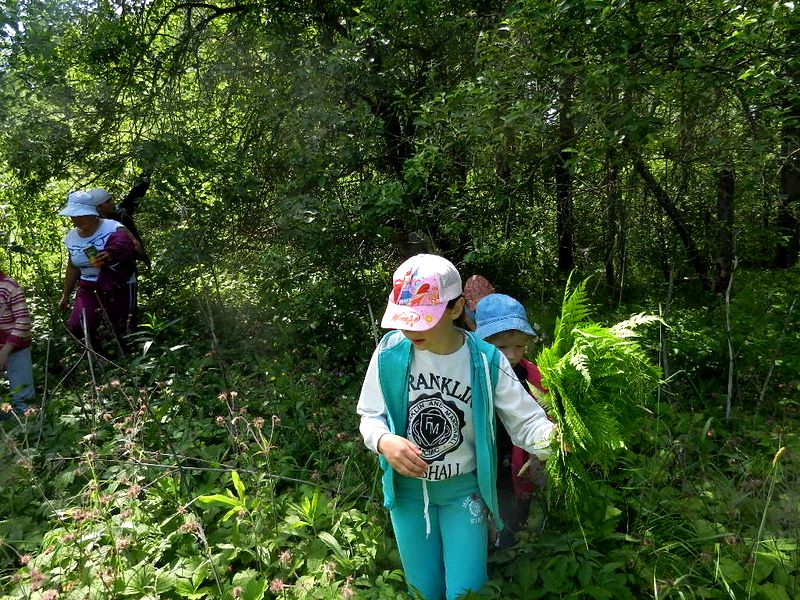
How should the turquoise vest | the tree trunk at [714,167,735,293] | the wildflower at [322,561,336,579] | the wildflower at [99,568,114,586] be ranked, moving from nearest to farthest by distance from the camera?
the turquoise vest → the wildflower at [322,561,336,579] → the wildflower at [99,568,114,586] → the tree trunk at [714,167,735,293]

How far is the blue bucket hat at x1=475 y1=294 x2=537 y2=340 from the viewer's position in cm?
224

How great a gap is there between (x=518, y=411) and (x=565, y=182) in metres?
3.90

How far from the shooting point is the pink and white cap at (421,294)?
175cm

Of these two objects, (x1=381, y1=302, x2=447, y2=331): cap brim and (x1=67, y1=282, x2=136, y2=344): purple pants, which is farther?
(x1=67, y1=282, x2=136, y2=344): purple pants

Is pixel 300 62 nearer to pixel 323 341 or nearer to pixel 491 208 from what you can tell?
pixel 491 208

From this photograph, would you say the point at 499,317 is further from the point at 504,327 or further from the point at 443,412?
the point at 443,412

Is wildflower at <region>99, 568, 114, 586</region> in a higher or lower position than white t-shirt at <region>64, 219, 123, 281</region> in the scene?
lower

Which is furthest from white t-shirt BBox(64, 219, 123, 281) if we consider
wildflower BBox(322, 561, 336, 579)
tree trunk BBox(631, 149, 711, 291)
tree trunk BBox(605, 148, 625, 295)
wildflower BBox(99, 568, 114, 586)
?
tree trunk BBox(631, 149, 711, 291)

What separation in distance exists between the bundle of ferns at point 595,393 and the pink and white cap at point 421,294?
39cm

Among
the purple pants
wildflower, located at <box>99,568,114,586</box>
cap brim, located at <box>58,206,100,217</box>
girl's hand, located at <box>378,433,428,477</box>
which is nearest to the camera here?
girl's hand, located at <box>378,433,428,477</box>

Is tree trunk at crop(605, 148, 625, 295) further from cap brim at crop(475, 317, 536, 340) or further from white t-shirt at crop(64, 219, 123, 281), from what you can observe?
white t-shirt at crop(64, 219, 123, 281)

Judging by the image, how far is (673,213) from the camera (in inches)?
203

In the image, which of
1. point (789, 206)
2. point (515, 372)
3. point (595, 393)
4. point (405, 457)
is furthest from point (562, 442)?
point (789, 206)

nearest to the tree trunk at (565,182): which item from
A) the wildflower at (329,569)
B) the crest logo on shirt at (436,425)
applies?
the crest logo on shirt at (436,425)
